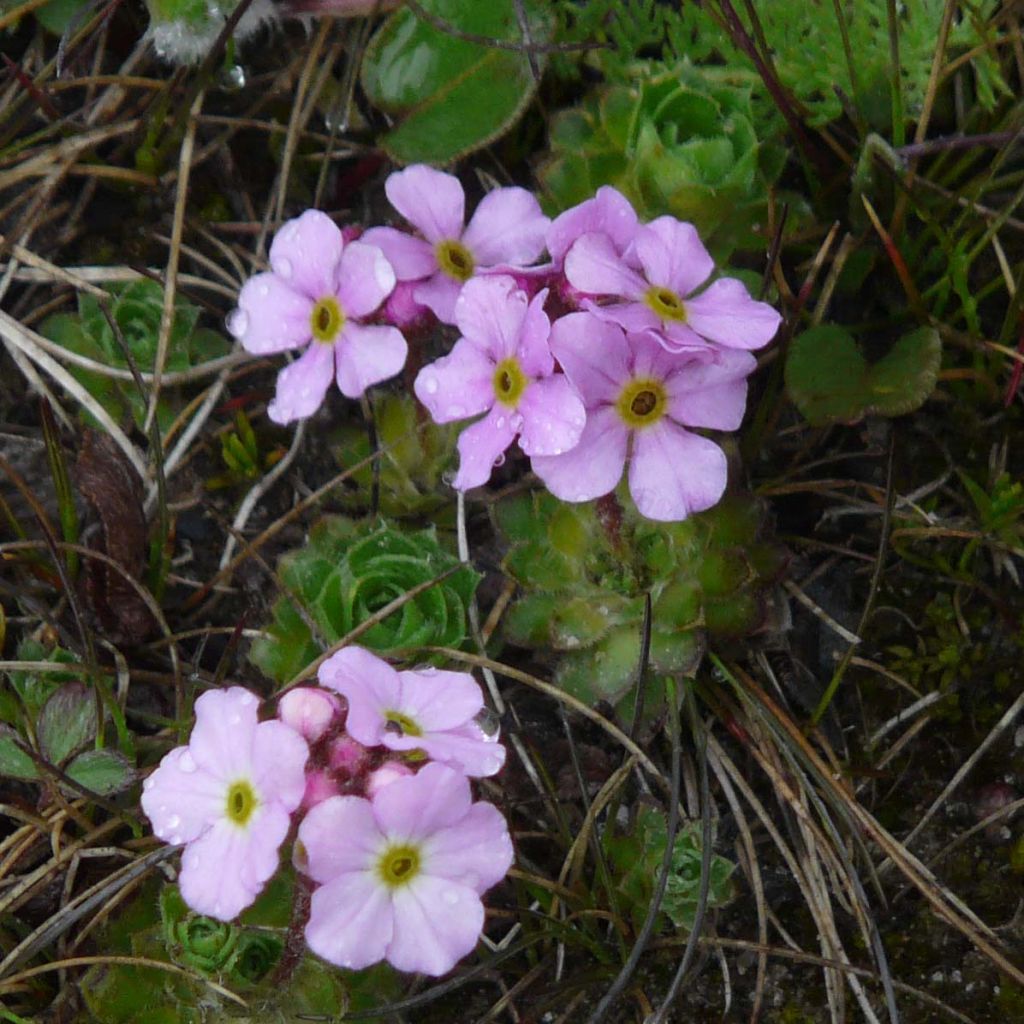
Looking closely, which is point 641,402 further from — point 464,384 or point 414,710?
point 414,710

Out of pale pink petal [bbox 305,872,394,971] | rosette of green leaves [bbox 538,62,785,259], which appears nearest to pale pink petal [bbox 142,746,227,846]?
pale pink petal [bbox 305,872,394,971]

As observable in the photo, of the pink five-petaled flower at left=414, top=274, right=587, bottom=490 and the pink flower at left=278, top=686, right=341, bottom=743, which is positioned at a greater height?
the pink five-petaled flower at left=414, top=274, right=587, bottom=490

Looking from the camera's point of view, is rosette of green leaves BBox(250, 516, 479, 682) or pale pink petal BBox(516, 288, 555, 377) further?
rosette of green leaves BBox(250, 516, 479, 682)

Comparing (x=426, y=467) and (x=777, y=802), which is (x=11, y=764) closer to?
(x=426, y=467)

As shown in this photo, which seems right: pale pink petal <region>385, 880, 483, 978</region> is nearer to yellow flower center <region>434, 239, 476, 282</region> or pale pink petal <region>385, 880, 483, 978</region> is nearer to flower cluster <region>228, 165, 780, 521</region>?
flower cluster <region>228, 165, 780, 521</region>

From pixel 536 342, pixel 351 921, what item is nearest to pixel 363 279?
pixel 536 342

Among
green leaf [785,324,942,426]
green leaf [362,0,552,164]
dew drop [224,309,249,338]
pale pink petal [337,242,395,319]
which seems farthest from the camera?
green leaf [362,0,552,164]

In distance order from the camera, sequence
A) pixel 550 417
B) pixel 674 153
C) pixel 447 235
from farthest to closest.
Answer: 1. pixel 447 235
2. pixel 674 153
3. pixel 550 417
